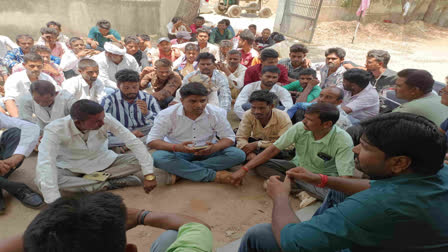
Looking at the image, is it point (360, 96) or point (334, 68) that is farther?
point (334, 68)

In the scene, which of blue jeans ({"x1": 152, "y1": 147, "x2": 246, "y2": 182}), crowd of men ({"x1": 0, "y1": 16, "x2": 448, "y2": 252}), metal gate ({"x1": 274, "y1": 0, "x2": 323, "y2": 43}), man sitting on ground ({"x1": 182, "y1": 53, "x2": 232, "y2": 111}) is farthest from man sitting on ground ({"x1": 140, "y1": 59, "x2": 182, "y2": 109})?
metal gate ({"x1": 274, "y1": 0, "x2": 323, "y2": 43})

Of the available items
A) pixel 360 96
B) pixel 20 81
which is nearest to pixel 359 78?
pixel 360 96

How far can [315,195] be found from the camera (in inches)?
111

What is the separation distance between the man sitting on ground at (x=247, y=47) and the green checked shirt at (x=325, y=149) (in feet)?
12.6

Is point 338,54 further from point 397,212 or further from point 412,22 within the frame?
point 412,22

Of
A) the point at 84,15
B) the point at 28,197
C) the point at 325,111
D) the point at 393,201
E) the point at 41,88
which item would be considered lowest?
the point at 28,197

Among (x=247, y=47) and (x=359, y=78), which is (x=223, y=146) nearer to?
→ (x=359, y=78)

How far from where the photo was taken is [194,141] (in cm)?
336

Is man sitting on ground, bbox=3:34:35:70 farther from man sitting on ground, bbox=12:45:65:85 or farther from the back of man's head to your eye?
the back of man's head

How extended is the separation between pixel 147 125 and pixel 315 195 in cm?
239

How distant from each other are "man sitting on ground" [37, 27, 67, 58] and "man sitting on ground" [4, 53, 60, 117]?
1964 millimetres

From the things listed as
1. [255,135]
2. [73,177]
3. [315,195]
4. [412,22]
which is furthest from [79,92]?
[412,22]

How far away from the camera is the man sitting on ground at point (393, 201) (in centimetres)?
112

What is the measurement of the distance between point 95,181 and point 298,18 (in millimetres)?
10857
